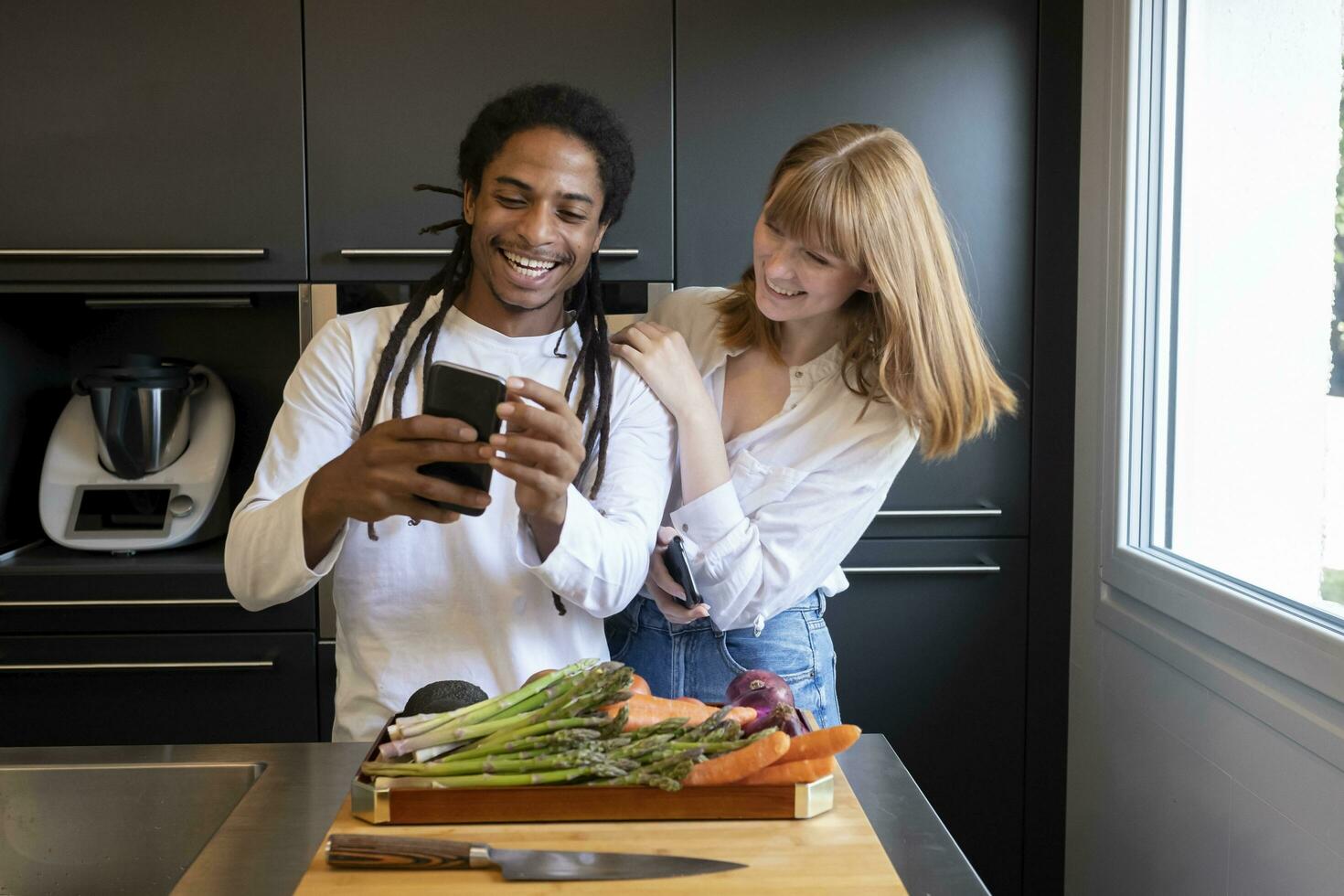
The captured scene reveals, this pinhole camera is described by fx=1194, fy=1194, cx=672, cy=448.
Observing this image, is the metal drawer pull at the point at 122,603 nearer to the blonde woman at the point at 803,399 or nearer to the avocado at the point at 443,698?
the blonde woman at the point at 803,399

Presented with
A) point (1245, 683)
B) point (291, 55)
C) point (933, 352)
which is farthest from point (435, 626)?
point (291, 55)

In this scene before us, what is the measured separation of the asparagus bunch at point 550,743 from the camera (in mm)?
932

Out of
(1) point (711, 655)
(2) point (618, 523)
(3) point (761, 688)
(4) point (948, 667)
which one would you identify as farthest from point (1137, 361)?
(3) point (761, 688)

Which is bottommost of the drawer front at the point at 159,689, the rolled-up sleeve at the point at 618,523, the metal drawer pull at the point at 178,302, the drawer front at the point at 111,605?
the drawer front at the point at 159,689

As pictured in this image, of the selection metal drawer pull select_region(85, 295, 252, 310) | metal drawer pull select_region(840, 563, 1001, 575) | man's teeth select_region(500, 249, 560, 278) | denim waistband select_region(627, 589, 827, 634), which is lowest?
metal drawer pull select_region(840, 563, 1001, 575)

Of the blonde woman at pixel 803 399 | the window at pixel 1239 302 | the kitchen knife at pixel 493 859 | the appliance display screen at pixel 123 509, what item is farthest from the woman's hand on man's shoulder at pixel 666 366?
the appliance display screen at pixel 123 509

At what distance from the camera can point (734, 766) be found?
3.07 ft

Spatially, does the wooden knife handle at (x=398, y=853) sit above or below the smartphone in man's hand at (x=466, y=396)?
below

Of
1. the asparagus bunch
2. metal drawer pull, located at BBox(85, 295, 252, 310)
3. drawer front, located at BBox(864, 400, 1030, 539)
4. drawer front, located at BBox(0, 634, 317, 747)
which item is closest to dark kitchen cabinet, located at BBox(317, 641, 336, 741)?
drawer front, located at BBox(0, 634, 317, 747)

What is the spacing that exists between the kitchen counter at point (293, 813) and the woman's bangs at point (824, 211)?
57cm

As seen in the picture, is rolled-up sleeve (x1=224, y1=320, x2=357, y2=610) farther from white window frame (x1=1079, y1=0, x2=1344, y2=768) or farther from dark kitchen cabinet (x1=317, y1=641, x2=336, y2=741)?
white window frame (x1=1079, y1=0, x2=1344, y2=768)

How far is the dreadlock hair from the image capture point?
1.39 m

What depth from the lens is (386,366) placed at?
1.37 m

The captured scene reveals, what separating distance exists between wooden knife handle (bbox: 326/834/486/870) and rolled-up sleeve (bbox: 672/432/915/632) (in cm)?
65
